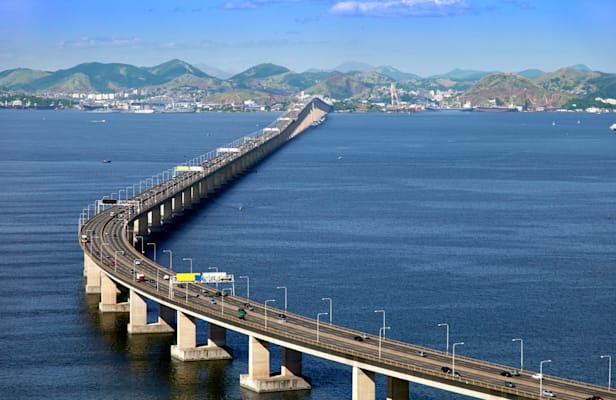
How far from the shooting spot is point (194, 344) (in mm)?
72062

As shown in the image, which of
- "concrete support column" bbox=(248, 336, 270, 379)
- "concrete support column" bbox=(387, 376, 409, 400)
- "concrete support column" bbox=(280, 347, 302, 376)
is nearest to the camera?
"concrete support column" bbox=(387, 376, 409, 400)

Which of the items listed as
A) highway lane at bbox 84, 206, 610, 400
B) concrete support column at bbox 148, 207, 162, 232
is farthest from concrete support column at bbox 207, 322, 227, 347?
concrete support column at bbox 148, 207, 162, 232

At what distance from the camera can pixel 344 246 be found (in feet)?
363

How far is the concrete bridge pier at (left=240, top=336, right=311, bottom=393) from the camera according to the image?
2559 inches

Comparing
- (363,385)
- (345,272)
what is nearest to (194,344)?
(363,385)

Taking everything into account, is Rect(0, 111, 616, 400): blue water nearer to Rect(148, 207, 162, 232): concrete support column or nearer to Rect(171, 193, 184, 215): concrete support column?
Rect(148, 207, 162, 232): concrete support column

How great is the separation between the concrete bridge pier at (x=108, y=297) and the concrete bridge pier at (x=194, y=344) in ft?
46.1

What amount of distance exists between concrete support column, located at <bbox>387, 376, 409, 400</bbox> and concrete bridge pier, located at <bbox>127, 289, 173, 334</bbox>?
23.2 metres

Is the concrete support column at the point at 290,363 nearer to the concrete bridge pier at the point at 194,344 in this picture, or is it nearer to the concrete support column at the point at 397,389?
the concrete bridge pier at the point at 194,344

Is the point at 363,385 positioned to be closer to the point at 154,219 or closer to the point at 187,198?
the point at 154,219

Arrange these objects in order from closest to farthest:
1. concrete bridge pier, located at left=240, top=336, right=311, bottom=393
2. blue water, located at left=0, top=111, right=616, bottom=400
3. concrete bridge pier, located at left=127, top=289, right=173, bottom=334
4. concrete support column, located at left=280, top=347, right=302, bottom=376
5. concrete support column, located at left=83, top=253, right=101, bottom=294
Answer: concrete bridge pier, located at left=240, top=336, right=311, bottom=393
concrete support column, located at left=280, top=347, right=302, bottom=376
blue water, located at left=0, top=111, right=616, bottom=400
concrete bridge pier, located at left=127, top=289, right=173, bottom=334
concrete support column, located at left=83, top=253, right=101, bottom=294

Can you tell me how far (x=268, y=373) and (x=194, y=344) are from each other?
8062 mm

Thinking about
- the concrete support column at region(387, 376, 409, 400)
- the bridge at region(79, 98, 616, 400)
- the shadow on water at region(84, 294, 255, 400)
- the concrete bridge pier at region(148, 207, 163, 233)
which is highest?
the concrete bridge pier at region(148, 207, 163, 233)

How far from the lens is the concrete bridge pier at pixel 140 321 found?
7862 cm
